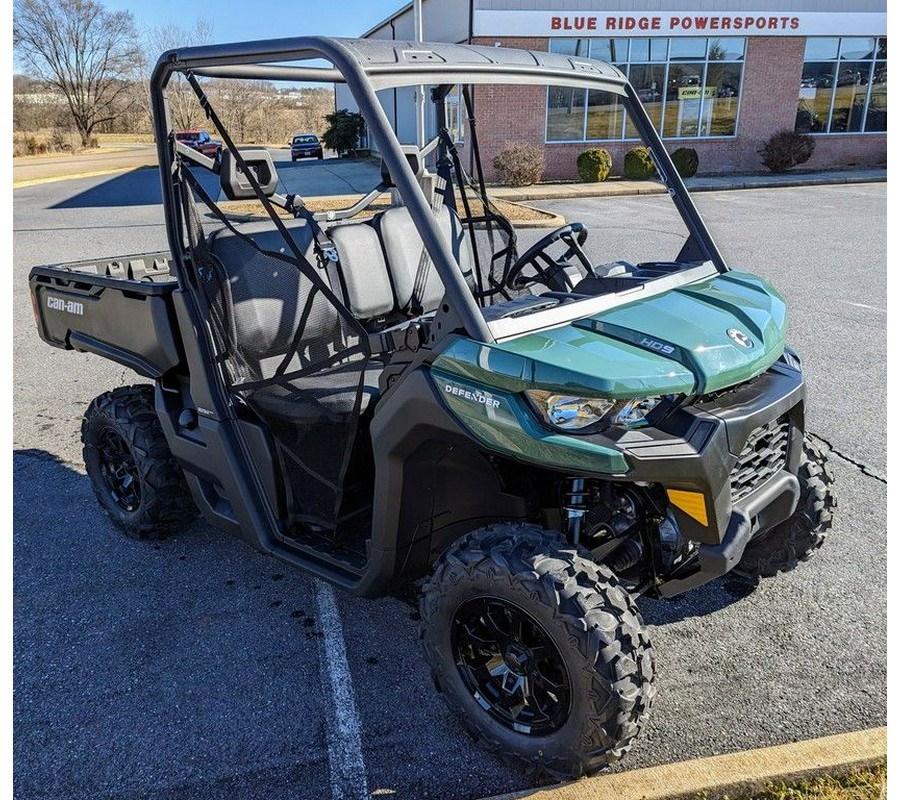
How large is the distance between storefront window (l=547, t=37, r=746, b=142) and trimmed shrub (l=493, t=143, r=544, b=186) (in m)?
1.64

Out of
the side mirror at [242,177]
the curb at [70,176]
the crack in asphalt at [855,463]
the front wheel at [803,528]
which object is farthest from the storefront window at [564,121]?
the side mirror at [242,177]

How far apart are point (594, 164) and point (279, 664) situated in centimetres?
1857

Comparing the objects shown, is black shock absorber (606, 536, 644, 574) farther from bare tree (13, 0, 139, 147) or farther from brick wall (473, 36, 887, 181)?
bare tree (13, 0, 139, 147)

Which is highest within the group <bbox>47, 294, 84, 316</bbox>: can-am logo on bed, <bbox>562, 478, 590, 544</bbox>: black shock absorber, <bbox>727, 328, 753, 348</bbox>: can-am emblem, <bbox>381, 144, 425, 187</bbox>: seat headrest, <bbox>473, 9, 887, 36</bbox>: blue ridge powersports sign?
<bbox>473, 9, 887, 36</bbox>: blue ridge powersports sign

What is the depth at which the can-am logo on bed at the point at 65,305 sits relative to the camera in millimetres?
3666

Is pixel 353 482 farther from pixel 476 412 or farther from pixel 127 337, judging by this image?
pixel 127 337

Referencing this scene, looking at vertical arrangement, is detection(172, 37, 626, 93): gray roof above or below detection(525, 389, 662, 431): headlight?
above

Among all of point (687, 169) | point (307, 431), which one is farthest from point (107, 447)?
point (687, 169)

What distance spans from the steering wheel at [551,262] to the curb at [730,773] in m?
1.82

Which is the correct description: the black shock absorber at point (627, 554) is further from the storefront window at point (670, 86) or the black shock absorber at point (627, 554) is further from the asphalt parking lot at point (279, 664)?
the storefront window at point (670, 86)

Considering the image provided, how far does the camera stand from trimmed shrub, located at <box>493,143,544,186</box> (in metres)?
19.3

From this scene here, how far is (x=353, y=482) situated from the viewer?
2904 millimetres

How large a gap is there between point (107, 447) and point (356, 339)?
185 centimetres

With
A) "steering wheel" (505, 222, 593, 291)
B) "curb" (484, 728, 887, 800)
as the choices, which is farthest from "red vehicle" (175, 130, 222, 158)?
"curb" (484, 728, 887, 800)
